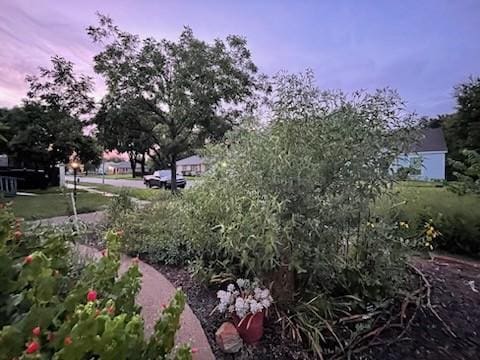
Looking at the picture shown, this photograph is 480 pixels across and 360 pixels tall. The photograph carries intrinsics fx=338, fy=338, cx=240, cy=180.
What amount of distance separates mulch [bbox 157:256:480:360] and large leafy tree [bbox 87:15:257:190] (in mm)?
7685

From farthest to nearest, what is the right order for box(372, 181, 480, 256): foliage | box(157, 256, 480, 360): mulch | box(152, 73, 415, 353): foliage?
box(372, 181, 480, 256): foliage
box(152, 73, 415, 353): foliage
box(157, 256, 480, 360): mulch

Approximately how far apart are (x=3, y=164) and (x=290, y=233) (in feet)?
62.8

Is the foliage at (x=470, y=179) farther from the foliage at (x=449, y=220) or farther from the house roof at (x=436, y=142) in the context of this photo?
the house roof at (x=436, y=142)

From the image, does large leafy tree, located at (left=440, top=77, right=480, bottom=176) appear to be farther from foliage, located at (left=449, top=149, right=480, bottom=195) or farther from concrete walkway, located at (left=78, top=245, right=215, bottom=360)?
concrete walkway, located at (left=78, top=245, right=215, bottom=360)

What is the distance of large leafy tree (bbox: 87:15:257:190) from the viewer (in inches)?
413

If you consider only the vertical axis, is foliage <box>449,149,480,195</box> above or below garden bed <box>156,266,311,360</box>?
above

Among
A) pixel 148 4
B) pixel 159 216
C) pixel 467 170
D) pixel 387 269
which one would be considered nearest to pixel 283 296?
pixel 387 269

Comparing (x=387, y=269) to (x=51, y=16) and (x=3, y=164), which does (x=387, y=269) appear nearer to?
(x=51, y=16)

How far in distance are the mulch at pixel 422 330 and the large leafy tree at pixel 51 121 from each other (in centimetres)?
753

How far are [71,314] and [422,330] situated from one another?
8.27 feet

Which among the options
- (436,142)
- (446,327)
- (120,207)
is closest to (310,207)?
(446,327)

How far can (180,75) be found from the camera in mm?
10602

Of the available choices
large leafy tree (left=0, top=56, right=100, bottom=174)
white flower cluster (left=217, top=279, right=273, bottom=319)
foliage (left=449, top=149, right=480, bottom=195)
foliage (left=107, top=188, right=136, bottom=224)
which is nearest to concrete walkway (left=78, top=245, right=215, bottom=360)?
white flower cluster (left=217, top=279, right=273, bottom=319)

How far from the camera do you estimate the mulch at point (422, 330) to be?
2275 mm
